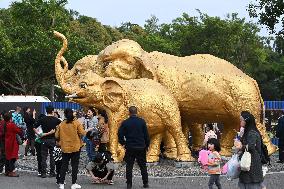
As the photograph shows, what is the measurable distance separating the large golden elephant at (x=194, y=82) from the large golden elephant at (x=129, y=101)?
659 mm

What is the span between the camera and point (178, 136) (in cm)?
1487

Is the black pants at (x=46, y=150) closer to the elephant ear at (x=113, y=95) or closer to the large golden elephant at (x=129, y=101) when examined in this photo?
the large golden elephant at (x=129, y=101)

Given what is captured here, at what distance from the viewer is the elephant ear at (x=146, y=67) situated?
1538 cm

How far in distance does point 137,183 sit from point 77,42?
27.7 metres

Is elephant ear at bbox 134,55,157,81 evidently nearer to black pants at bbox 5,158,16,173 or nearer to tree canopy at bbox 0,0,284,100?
black pants at bbox 5,158,16,173

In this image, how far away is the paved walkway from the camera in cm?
1184

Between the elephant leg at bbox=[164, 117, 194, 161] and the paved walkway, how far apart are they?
1699mm

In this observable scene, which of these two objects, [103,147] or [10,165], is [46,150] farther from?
[103,147]

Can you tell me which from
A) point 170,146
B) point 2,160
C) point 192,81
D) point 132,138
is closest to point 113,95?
point 192,81

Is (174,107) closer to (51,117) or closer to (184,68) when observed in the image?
(184,68)

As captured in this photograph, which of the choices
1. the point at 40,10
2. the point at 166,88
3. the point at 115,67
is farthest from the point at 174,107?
the point at 40,10

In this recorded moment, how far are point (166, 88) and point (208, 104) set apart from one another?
1187mm

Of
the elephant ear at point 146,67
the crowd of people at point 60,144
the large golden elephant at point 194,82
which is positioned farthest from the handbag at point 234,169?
the elephant ear at point 146,67

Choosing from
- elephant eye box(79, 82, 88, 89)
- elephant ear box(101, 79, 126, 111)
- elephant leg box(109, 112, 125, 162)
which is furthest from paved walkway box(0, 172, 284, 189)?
elephant eye box(79, 82, 88, 89)
